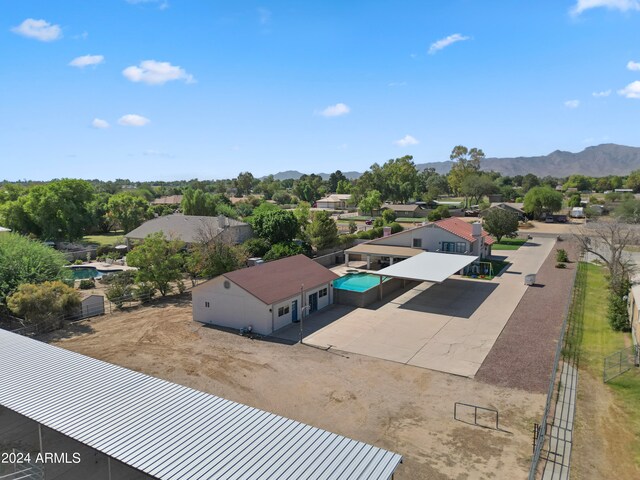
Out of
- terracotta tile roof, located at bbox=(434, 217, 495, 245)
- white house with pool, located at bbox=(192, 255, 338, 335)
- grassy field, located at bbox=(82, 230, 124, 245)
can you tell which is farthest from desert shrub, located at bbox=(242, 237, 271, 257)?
grassy field, located at bbox=(82, 230, 124, 245)

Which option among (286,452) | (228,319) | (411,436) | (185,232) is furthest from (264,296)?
(185,232)

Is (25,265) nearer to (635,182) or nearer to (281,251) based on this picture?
(281,251)

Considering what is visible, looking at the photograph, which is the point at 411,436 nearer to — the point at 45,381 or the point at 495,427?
the point at 495,427

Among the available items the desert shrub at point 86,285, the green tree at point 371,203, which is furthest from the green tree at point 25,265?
the green tree at point 371,203

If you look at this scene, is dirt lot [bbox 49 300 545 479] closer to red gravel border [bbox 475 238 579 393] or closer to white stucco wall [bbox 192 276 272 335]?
white stucco wall [bbox 192 276 272 335]

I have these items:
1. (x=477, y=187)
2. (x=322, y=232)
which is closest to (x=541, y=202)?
(x=477, y=187)

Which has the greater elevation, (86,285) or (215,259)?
(215,259)

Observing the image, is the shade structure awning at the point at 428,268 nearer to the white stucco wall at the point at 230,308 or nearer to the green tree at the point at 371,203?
the white stucco wall at the point at 230,308

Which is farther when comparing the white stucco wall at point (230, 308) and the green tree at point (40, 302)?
the white stucco wall at point (230, 308)
